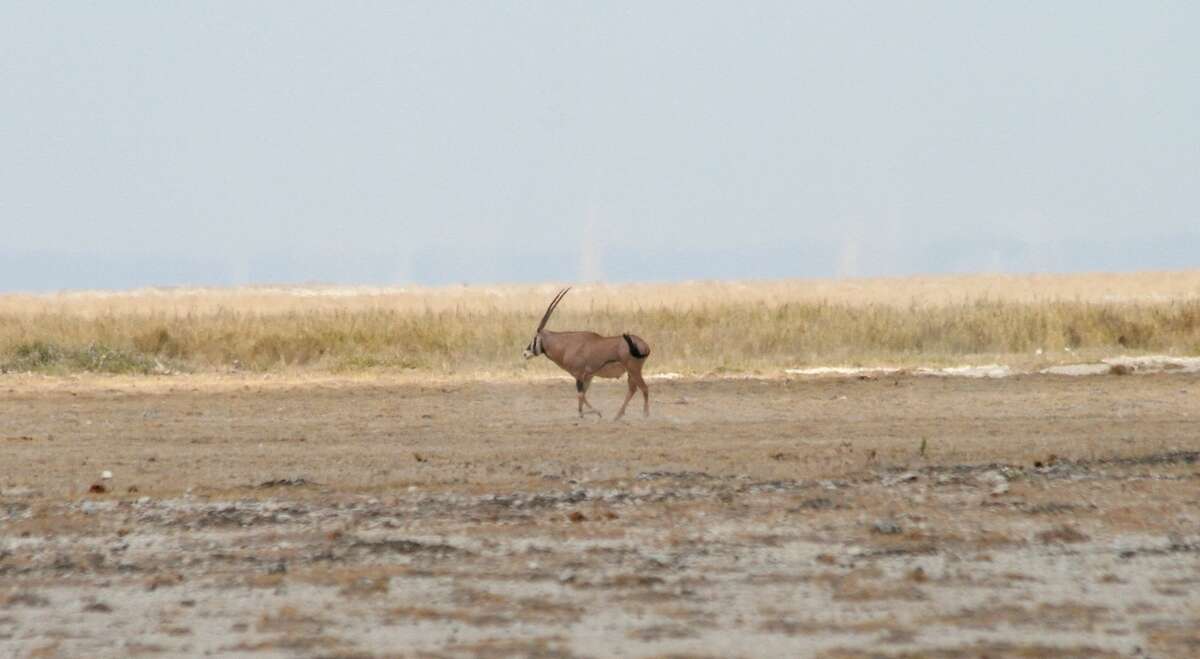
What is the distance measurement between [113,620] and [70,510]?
2.92 m

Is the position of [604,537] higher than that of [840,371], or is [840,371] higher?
[840,371]

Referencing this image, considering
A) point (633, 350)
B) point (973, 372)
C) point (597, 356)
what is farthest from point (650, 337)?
point (633, 350)

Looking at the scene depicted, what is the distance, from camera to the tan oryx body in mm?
15742

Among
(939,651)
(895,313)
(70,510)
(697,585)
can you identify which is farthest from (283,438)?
(895,313)

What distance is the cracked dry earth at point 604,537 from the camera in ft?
21.7

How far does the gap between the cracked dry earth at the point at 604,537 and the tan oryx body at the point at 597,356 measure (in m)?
0.41

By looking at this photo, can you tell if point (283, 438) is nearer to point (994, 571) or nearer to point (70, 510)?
point (70, 510)

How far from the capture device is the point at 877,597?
718 centimetres

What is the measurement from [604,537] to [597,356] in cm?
728

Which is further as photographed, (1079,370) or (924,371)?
(924,371)

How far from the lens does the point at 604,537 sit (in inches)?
340

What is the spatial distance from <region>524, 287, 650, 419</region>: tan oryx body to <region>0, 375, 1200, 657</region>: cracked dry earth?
41cm

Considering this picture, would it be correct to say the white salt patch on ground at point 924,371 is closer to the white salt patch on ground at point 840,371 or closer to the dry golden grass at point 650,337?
the white salt patch on ground at point 840,371

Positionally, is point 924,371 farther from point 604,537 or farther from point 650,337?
point 604,537
